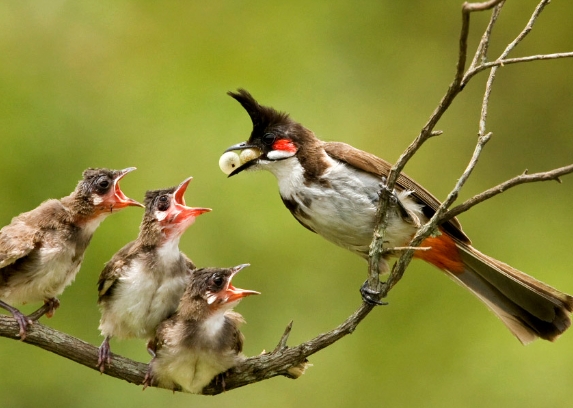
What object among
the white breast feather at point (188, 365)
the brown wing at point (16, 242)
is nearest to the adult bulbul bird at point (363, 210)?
the white breast feather at point (188, 365)

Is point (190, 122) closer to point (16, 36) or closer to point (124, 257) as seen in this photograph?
point (16, 36)

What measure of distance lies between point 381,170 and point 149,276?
1329mm

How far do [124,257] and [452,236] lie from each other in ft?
5.69

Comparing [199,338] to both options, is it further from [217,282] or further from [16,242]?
[16,242]

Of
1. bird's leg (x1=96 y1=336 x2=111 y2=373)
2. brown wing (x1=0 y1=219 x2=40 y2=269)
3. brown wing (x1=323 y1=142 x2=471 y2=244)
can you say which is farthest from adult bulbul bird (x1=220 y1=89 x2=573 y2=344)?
bird's leg (x1=96 y1=336 x2=111 y2=373)

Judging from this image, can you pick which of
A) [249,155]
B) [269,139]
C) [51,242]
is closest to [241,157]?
[249,155]

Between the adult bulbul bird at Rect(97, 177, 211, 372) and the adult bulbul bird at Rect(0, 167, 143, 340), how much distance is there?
6.8 inches

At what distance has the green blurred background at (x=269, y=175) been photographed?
8.97 metres

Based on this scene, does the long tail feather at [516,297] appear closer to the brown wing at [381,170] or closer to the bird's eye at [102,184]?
the brown wing at [381,170]

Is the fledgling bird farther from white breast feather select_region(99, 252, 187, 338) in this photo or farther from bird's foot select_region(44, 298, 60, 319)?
bird's foot select_region(44, 298, 60, 319)

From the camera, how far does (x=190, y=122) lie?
952 cm

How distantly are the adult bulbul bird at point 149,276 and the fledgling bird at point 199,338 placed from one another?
90 mm

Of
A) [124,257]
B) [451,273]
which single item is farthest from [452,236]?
[124,257]

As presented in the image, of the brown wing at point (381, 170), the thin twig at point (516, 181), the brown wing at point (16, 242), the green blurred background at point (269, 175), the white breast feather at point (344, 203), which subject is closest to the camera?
the thin twig at point (516, 181)
